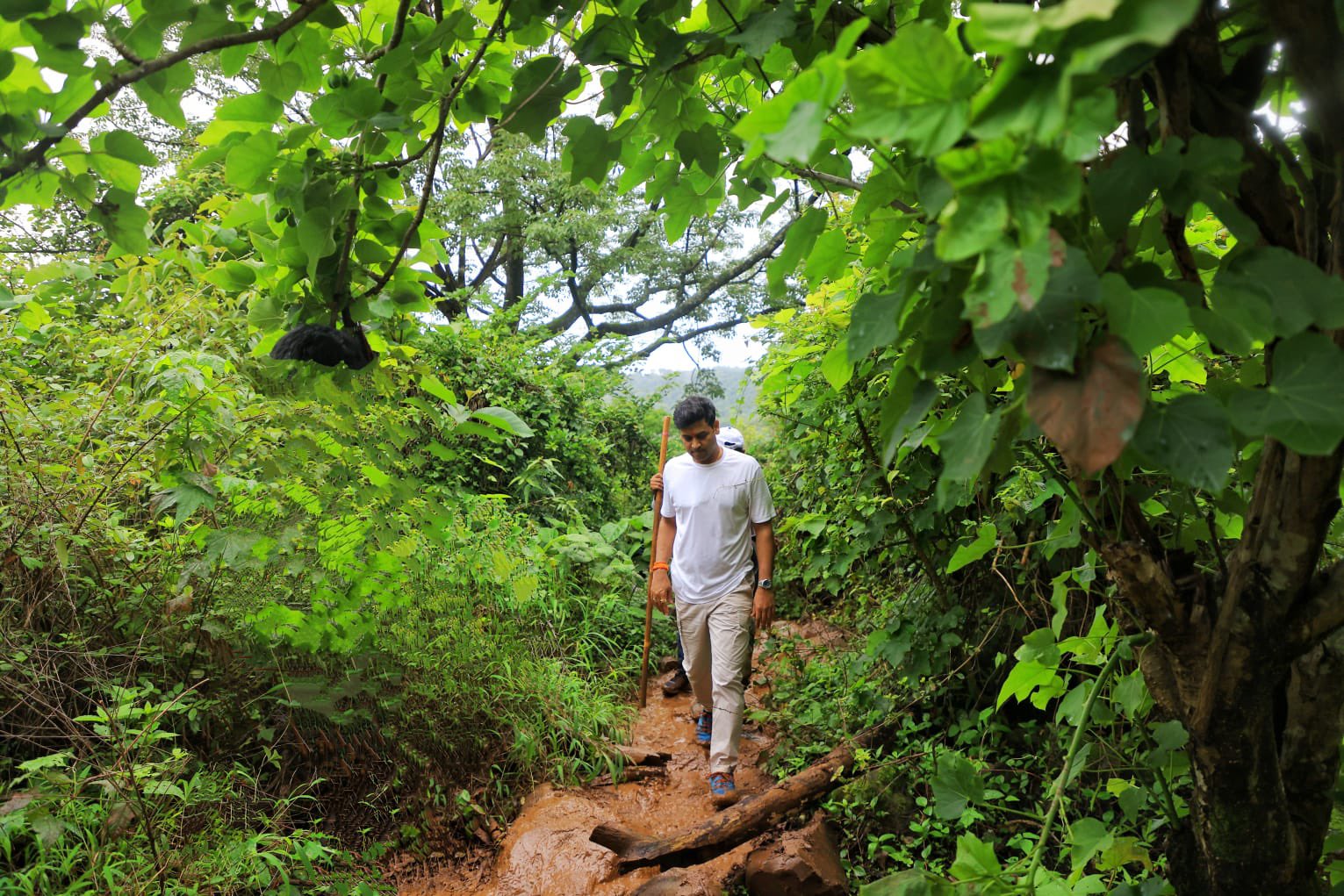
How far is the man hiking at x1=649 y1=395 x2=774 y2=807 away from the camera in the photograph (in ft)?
13.3

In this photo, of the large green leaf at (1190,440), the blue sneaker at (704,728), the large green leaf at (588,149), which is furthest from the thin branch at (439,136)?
the blue sneaker at (704,728)

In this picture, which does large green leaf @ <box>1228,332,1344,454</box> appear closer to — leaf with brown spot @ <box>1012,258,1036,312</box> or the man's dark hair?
leaf with brown spot @ <box>1012,258,1036,312</box>

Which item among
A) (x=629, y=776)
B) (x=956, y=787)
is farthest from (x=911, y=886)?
(x=629, y=776)

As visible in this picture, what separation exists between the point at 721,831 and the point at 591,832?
0.67 m

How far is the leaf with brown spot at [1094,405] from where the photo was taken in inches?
24.8

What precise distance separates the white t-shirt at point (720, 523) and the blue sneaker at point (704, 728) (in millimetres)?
923

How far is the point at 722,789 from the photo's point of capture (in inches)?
153

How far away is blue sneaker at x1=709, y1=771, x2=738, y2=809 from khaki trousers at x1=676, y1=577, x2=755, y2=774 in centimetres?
3

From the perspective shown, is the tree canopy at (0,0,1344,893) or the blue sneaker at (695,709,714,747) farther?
the blue sneaker at (695,709,714,747)

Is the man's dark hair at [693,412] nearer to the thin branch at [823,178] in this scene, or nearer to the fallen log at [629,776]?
the fallen log at [629,776]

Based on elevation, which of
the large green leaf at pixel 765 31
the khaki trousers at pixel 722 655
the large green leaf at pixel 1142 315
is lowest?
the khaki trousers at pixel 722 655

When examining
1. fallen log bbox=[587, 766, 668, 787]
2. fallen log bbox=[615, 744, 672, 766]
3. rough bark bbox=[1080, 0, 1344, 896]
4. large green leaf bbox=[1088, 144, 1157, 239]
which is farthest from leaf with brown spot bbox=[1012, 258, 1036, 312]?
fallen log bbox=[615, 744, 672, 766]

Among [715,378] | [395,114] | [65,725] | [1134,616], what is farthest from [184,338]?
[715,378]

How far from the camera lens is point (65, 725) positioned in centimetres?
262
